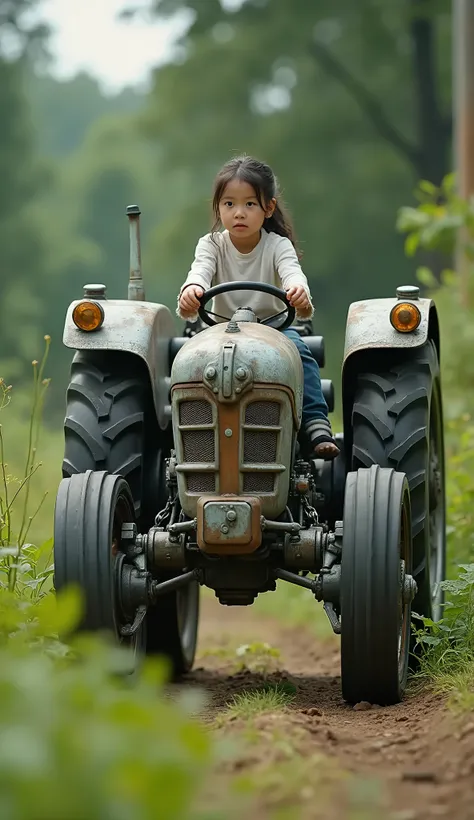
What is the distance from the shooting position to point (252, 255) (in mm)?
6762

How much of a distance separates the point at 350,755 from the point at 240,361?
1636 millimetres

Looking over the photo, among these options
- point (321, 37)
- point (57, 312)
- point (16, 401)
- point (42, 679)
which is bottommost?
point (42, 679)

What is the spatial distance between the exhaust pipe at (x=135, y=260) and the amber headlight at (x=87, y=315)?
2.17ft

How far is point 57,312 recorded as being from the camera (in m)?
38.5

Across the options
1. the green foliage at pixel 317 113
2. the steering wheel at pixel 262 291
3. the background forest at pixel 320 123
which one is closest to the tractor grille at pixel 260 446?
the steering wheel at pixel 262 291

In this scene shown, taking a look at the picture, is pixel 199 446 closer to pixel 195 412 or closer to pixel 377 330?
pixel 195 412

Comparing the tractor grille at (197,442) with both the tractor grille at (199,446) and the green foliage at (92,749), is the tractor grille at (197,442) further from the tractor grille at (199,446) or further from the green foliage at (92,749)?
the green foliage at (92,749)

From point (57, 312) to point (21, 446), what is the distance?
20.9 meters

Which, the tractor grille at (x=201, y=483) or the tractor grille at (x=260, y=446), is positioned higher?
the tractor grille at (x=260, y=446)

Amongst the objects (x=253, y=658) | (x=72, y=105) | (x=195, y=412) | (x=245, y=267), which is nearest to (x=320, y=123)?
(x=253, y=658)

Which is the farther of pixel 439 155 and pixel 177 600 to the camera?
pixel 439 155

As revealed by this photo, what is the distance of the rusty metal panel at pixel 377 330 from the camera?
6.30 meters

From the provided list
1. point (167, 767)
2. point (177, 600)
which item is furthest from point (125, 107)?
point (167, 767)

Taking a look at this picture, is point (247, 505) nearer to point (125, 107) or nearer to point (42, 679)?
point (42, 679)
